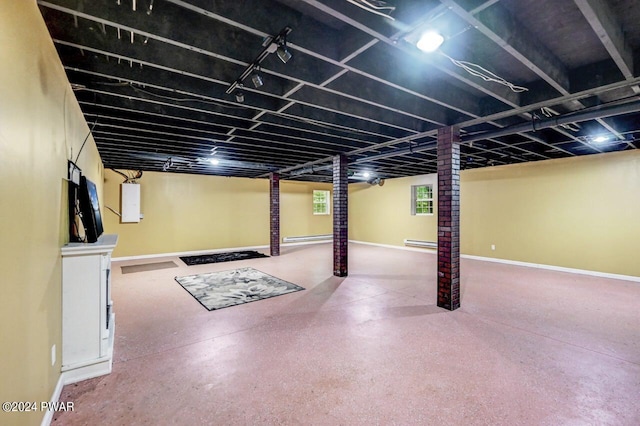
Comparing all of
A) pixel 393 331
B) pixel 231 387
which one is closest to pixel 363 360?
pixel 393 331

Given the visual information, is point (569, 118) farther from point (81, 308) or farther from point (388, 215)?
point (388, 215)

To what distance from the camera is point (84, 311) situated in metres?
2.31

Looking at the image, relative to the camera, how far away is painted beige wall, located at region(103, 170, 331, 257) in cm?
779

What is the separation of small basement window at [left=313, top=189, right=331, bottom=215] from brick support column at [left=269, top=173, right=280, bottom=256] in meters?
3.23

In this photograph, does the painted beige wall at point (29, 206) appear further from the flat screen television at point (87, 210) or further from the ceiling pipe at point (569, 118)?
the ceiling pipe at point (569, 118)

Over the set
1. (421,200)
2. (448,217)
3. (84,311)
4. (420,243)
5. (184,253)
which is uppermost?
(421,200)

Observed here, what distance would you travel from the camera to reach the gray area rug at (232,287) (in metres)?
4.27

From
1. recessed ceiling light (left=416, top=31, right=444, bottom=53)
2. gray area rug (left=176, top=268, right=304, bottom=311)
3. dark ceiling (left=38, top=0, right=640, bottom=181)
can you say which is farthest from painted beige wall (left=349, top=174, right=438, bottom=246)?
recessed ceiling light (left=416, top=31, right=444, bottom=53)

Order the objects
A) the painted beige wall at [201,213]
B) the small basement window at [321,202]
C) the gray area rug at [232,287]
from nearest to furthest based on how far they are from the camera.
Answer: the gray area rug at [232,287] → the painted beige wall at [201,213] → the small basement window at [321,202]

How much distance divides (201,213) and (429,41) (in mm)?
8420

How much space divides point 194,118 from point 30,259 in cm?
241

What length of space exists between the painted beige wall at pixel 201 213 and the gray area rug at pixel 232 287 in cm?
320

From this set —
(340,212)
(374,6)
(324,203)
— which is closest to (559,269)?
(340,212)

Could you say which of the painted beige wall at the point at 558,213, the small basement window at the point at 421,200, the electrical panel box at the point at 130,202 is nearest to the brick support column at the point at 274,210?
the electrical panel box at the point at 130,202
